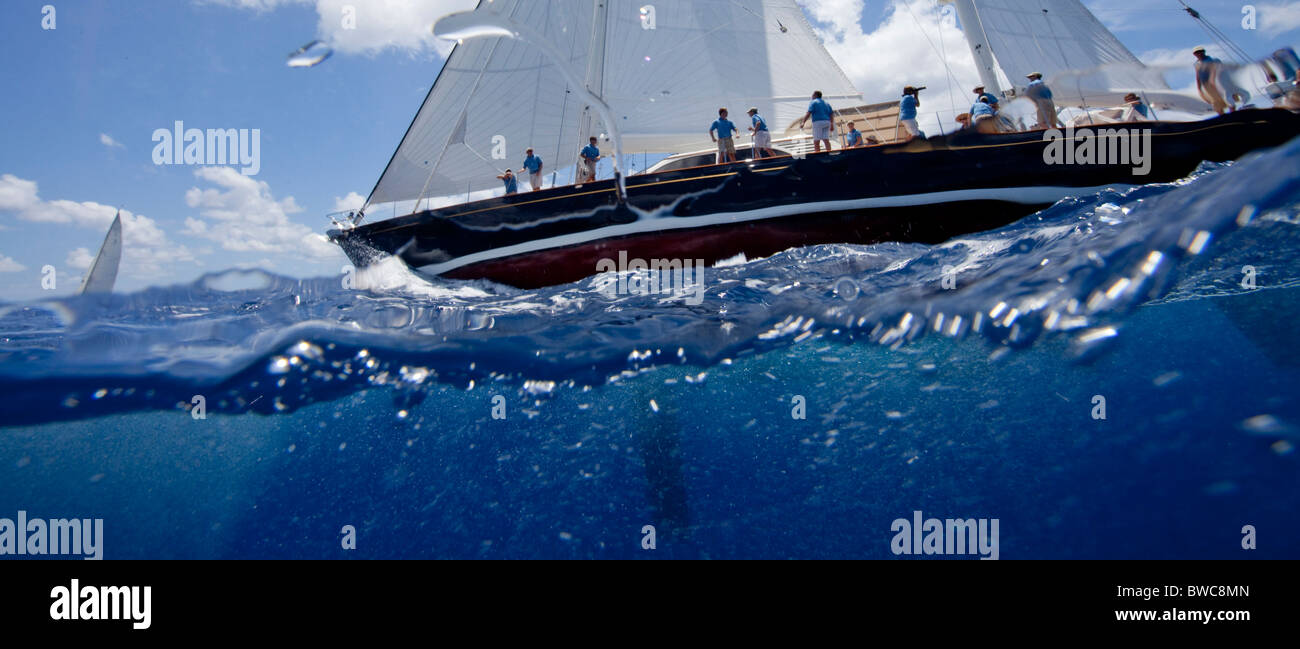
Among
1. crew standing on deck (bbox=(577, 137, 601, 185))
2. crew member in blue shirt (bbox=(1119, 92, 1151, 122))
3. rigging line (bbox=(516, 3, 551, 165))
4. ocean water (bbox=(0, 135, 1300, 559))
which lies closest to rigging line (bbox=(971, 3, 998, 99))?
crew member in blue shirt (bbox=(1119, 92, 1151, 122))

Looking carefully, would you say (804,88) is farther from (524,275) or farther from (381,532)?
(381,532)

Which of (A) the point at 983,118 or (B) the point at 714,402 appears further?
(B) the point at 714,402

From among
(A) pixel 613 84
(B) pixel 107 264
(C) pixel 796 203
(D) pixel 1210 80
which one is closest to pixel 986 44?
(D) pixel 1210 80

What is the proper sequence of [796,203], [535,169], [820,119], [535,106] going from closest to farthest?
[796,203] → [820,119] → [535,169] → [535,106]

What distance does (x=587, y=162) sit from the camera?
1215 cm

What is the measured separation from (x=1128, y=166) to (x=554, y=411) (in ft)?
35.8

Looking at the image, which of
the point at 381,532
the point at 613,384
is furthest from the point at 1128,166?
the point at 381,532

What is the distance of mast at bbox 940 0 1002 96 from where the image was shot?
13.1 metres

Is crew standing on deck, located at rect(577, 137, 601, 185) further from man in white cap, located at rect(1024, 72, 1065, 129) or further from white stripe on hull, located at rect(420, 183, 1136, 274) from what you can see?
man in white cap, located at rect(1024, 72, 1065, 129)

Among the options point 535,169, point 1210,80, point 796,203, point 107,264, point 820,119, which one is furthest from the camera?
point 107,264

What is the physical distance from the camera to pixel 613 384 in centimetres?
834

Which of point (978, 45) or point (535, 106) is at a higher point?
point (978, 45)

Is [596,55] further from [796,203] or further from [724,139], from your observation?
[796,203]

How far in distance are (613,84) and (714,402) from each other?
8226mm
